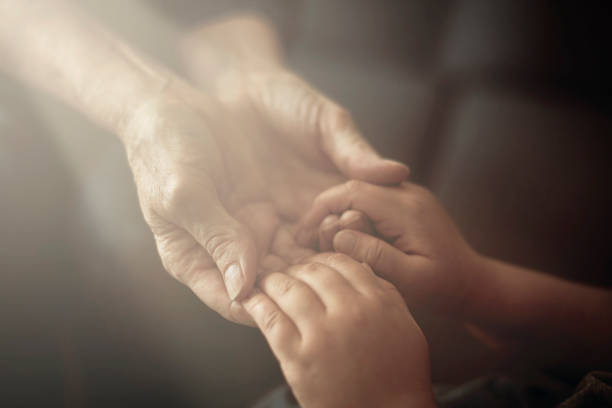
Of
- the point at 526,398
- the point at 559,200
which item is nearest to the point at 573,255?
the point at 559,200

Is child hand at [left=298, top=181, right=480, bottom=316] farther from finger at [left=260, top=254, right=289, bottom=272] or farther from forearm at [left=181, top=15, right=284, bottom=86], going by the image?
forearm at [left=181, top=15, right=284, bottom=86]

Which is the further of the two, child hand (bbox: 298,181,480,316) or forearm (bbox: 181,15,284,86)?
forearm (bbox: 181,15,284,86)

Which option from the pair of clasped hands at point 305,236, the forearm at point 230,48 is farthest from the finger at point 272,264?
the forearm at point 230,48

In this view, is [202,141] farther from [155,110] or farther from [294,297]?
[294,297]

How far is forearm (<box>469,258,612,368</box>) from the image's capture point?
0.37 meters

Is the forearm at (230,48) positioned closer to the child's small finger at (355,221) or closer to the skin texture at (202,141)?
the skin texture at (202,141)

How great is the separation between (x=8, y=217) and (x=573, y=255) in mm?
551

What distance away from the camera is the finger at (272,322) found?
24cm

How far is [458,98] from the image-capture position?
53 cm

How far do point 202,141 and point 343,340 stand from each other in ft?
0.64

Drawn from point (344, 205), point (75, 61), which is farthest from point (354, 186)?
point (75, 61)

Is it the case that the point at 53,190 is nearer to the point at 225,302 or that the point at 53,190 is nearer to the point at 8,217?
the point at 8,217

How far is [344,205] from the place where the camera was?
33 cm

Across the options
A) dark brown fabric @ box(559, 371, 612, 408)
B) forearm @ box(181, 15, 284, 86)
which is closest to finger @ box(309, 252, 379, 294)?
dark brown fabric @ box(559, 371, 612, 408)
